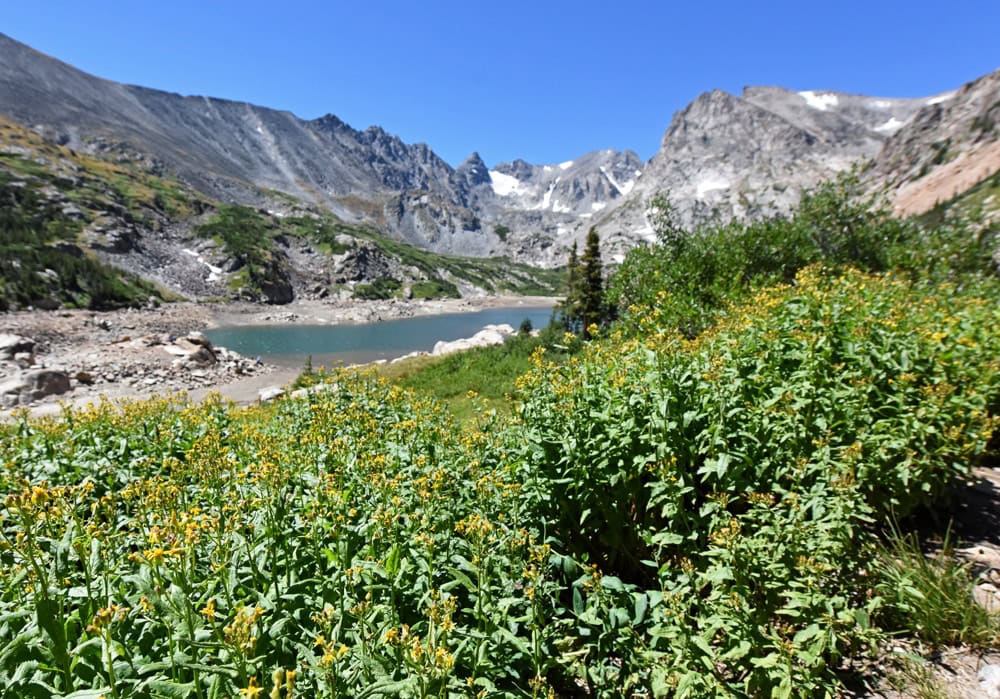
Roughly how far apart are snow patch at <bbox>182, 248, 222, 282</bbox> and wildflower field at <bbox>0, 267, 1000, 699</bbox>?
14061 centimetres

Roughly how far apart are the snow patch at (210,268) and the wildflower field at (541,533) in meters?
141

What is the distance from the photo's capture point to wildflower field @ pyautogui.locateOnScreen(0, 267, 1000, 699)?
258 centimetres

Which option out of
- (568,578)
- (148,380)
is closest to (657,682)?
(568,578)

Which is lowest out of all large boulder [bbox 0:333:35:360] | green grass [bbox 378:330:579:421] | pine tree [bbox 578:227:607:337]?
large boulder [bbox 0:333:35:360]

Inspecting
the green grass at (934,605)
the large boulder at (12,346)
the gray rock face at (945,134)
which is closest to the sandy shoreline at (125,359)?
the large boulder at (12,346)

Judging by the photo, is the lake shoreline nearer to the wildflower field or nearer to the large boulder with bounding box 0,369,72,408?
the large boulder with bounding box 0,369,72,408

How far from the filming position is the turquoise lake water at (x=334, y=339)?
203 feet

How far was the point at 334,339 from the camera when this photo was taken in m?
79.8

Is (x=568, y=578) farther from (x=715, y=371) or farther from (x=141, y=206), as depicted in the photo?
(x=141, y=206)

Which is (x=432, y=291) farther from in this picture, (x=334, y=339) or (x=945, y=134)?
(x=945, y=134)

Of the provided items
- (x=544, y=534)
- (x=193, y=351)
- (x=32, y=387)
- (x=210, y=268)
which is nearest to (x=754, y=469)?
(x=544, y=534)

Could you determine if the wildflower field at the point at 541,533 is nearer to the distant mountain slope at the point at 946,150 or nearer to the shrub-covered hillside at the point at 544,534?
the shrub-covered hillside at the point at 544,534

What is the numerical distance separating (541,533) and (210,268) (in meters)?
151

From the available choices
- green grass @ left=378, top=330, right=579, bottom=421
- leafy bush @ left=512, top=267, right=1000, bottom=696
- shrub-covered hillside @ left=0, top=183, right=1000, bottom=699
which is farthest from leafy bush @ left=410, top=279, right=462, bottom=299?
leafy bush @ left=512, top=267, right=1000, bottom=696
